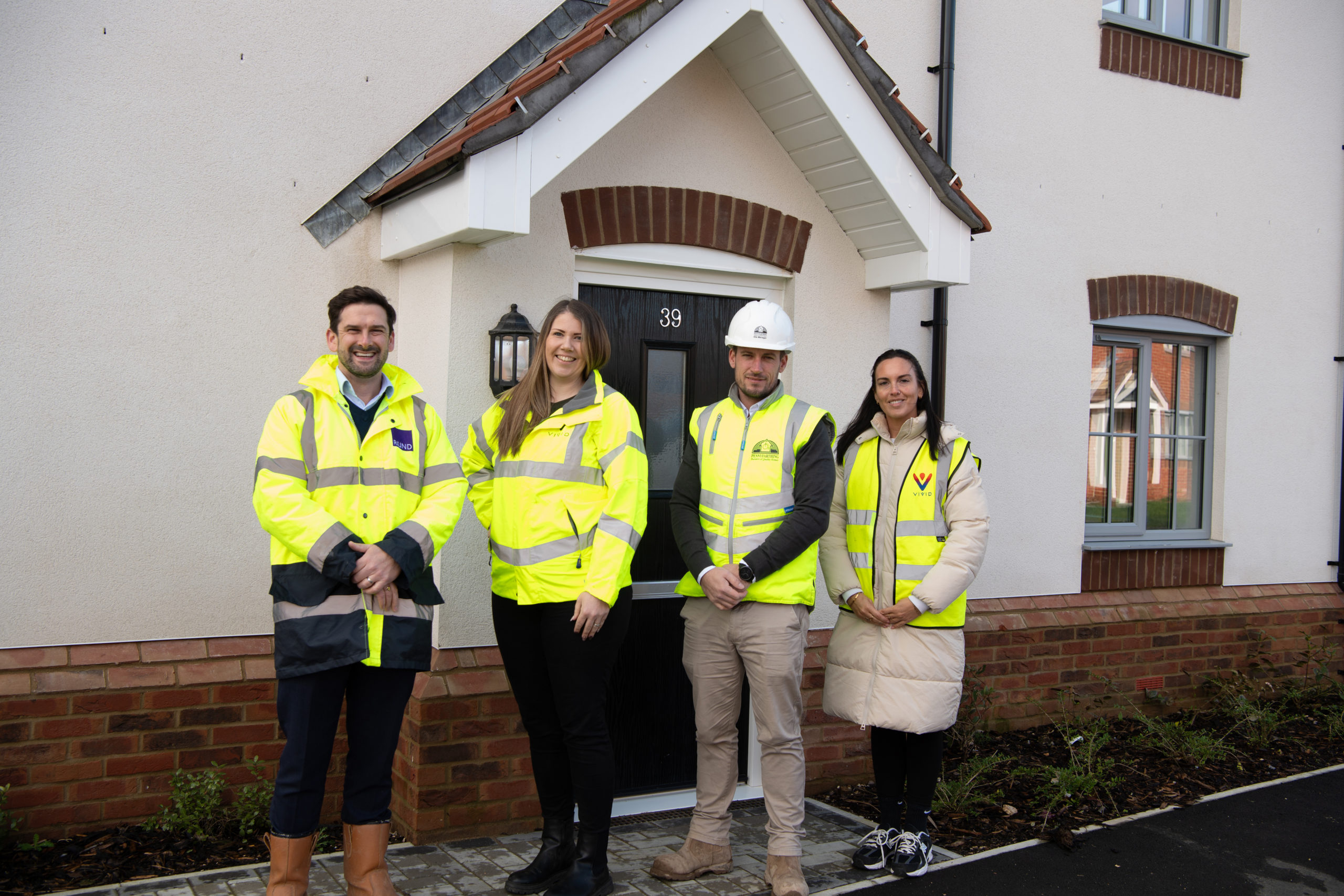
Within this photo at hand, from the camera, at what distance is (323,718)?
3.11 metres

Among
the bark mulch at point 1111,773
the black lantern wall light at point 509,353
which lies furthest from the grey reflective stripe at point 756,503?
the bark mulch at point 1111,773

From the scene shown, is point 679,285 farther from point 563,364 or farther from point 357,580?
point 357,580

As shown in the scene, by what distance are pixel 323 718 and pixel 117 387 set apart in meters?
1.63

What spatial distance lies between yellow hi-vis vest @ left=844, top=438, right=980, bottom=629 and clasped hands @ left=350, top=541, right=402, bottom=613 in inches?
70.6

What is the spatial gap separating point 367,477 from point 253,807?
161 cm

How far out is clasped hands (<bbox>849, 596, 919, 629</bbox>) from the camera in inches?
154

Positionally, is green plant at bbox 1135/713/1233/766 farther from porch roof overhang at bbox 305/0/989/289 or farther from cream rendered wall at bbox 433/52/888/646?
porch roof overhang at bbox 305/0/989/289

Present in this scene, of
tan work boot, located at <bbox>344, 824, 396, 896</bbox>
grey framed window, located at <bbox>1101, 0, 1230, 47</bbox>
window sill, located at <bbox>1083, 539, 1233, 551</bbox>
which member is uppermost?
grey framed window, located at <bbox>1101, 0, 1230, 47</bbox>

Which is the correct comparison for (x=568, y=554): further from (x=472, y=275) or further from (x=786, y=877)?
(x=786, y=877)

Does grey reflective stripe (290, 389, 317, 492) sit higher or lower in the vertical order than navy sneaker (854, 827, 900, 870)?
higher

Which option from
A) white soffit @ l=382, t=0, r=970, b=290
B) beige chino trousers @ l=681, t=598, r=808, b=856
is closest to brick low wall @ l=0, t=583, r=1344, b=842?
beige chino trousers @ l=681, t=598, r=808, b=856

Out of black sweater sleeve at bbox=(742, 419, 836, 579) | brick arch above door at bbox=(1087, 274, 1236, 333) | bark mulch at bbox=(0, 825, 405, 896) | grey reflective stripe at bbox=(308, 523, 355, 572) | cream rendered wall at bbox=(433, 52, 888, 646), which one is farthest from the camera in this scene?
brick arch above door at bbox=(1087, 274, 1236, 333)

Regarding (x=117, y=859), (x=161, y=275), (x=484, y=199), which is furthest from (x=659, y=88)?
(x=117, y=859)

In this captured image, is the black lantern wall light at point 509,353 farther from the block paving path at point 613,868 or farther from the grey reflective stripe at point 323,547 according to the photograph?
the block paving path at point 613,868
